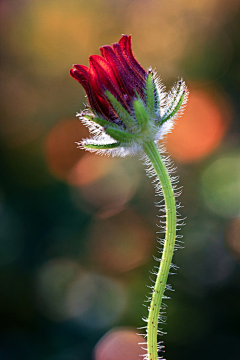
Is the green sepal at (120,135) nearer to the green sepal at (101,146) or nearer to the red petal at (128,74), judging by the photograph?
the green sepal at (101,146)

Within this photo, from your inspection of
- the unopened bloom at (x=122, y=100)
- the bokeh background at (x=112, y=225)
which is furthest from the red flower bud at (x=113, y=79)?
the bokeh background at (x=112, y=225)

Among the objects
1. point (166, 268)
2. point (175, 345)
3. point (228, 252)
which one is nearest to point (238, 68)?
point (228, 252)

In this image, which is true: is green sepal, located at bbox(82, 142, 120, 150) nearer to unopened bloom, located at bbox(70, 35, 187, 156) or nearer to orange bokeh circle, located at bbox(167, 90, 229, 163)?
unopened bloom, located at bbox(70, 35, 187, 156)

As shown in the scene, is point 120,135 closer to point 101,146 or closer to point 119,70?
point 101,146

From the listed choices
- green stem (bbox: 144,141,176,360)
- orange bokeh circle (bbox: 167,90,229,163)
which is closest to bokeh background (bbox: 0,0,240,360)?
orange bokeh circle (bbox: 167,90,229,163)

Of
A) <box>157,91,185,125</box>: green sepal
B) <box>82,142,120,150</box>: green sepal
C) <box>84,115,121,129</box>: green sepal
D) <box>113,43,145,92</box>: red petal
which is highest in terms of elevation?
<box>113,43,145,92</box>: red petal

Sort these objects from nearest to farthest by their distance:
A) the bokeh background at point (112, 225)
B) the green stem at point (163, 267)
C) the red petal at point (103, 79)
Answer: the green stem at point (163, 267) → the red petal at point (103, 79) → the bokeh background at point (112, 225)

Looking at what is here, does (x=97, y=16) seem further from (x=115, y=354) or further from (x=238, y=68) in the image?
(x=115, y=354)
